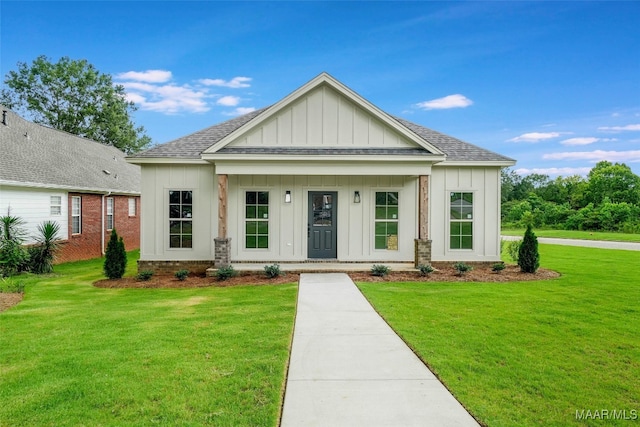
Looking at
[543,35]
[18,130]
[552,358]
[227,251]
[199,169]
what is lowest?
[552,358]

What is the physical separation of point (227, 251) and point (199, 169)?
2.81 meters

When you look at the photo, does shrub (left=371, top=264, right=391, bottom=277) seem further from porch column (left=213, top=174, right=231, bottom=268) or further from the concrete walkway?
porch column (left=213, top=174, right=231, bottom=268)

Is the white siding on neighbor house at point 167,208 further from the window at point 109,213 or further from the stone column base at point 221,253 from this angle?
the window at point 109,213

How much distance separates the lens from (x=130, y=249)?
19.2 m

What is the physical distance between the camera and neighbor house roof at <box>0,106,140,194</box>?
1273cm

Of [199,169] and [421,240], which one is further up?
[199,169]

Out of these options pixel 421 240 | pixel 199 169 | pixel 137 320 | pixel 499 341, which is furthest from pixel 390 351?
pixel 199 169

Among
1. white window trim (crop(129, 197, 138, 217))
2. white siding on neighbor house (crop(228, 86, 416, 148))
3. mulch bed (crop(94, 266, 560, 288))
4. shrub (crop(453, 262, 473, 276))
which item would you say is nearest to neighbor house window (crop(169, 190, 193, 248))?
mulch bed (crop(94, 266, 560, 288))

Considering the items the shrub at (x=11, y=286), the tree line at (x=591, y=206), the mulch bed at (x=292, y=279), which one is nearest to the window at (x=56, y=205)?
the shrub at (x=11, y=286)

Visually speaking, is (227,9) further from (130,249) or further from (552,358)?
(552,358)

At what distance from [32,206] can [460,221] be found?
47.1 feet

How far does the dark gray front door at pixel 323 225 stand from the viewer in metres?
12.0

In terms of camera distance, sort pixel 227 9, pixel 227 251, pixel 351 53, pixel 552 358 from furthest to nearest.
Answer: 1. pixel 351 53
2. pixel 227 9
3. pixel 227 251
4. pixel 552 358

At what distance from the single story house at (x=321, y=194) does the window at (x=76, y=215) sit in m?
5.55
